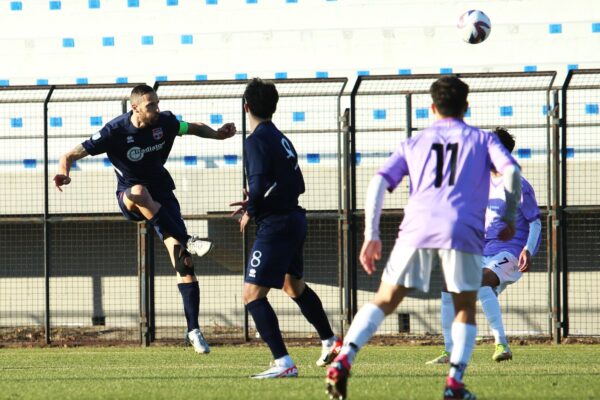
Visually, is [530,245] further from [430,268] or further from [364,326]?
[364,326]

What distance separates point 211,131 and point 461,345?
4.72 m

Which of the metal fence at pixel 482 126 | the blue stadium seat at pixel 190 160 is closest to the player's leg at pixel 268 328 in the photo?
the metal fence at pixel 482 126

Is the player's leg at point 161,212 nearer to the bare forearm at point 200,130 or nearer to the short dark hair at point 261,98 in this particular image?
the bare forearm at point 200,130

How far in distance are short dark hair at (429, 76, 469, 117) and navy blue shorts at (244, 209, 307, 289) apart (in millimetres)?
1866

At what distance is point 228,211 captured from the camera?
55.0 feet

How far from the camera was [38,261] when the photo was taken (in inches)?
706

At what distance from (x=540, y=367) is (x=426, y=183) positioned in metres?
3.73

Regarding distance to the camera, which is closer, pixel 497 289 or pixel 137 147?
pixel 497 289

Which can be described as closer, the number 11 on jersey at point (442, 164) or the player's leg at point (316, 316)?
the number 11 on jersey at point (442, 164)

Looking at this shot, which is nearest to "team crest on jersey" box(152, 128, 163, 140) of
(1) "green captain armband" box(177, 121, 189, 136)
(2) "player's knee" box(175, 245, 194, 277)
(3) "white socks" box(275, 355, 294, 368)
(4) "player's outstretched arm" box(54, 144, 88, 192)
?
(1) "green captain armband" box(177, 121, 189, 136)

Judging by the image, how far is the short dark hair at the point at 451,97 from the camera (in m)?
6.37

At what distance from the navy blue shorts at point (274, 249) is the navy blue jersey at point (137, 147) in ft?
9.23

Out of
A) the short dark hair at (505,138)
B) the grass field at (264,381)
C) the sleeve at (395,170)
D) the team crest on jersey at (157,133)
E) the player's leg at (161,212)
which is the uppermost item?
the team crest on jersey at (157,133)

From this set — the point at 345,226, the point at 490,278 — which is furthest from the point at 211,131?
the point at 345,226
